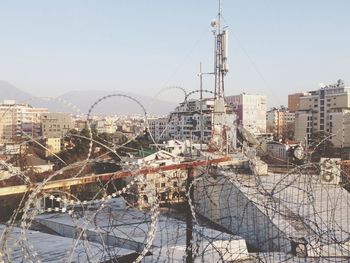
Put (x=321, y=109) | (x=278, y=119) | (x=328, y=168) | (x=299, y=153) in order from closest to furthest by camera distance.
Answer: (x=328, y=168) → (x=299, y=153) → (x=321, y=109) → (x=278, y=119)

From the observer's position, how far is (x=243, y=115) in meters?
50.9

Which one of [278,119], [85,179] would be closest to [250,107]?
[278,119]

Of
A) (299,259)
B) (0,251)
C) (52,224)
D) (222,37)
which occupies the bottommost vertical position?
(52,224)

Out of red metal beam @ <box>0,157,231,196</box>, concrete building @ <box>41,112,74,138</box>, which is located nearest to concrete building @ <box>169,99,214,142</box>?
concrete building @ <box>41,112,74,138</box>

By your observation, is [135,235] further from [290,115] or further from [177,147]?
[290,115]

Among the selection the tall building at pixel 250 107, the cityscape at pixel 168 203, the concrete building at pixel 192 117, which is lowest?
the cityscape at pixel 168 203

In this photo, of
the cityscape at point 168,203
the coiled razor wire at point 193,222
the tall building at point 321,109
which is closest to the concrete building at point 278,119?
the tall building at point 321,109

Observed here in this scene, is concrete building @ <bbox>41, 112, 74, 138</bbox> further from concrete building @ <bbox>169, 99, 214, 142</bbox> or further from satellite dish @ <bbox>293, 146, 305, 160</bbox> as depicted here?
satellite dish @ <bbox>293, 146, 305, 160</bbox>

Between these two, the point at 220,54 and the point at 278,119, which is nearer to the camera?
the point at 220,54

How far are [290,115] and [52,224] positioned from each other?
176 feet

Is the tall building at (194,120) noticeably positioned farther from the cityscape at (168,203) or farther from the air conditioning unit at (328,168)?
the air conditioning unit at (328,168)

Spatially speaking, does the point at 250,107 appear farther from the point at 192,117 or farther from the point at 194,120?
the point at 192,117

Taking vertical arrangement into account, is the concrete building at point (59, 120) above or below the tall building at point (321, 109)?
below

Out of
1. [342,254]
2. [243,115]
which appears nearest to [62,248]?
[342,254]
